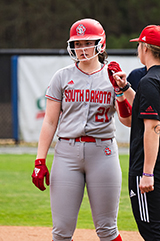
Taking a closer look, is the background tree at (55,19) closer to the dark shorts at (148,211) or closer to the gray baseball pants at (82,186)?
the gray baseball pants at (82,186)

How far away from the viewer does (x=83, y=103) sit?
326cm

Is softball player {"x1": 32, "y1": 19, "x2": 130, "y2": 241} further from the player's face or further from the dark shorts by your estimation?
the dark shorts

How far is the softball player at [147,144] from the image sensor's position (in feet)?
8.78

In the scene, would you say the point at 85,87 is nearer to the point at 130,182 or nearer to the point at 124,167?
the point at 130,182

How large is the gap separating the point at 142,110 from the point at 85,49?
84 cm

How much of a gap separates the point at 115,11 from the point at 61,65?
1429 centimetres

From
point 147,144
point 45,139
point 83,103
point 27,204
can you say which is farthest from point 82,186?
point 27,204

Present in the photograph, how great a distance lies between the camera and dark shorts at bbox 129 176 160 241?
2736mm

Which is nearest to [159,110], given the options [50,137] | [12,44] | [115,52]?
[50,137]

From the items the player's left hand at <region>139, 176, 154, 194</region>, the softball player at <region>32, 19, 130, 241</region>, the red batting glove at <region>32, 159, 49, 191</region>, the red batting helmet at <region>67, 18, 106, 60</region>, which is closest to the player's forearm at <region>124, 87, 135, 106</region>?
the softball player at <region>32, 19, 130, 241</region>

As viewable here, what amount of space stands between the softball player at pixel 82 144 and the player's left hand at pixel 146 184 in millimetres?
546

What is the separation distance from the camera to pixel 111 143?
3328 mm

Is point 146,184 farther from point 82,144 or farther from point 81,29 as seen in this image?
point 81,29

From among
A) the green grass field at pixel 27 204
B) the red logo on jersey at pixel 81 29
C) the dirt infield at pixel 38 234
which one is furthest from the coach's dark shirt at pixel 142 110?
the green grass field at pixel 27 204
